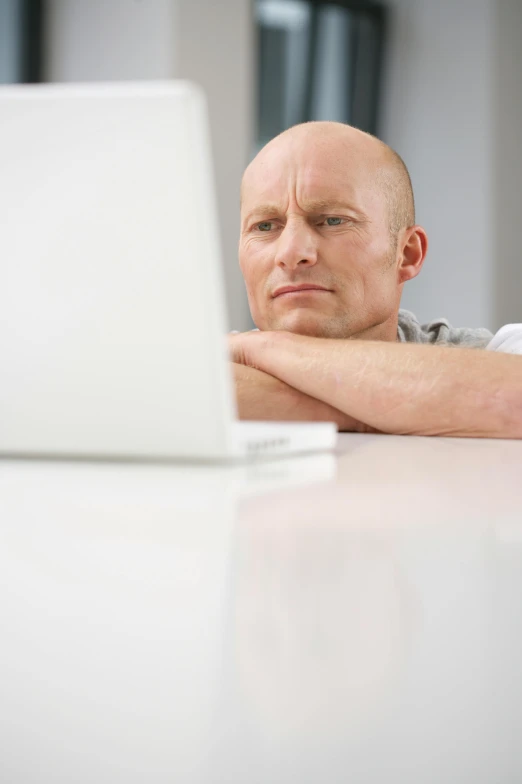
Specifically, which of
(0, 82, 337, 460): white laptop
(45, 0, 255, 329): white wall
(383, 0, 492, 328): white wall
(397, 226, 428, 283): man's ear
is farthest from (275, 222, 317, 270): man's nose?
→ (383, 0, 492, 328): white wall

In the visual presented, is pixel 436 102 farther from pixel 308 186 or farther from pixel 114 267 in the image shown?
pixel 114 267

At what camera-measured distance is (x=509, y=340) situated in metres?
1.50

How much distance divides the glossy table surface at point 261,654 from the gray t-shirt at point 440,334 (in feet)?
4.56

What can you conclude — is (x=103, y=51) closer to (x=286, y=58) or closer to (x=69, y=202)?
(x=286, y=58)

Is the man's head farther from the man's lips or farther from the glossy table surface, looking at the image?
the glossy table surface

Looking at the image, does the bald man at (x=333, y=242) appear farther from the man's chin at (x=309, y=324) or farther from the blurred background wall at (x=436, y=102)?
the blurred background wall at (x=436, y=102)

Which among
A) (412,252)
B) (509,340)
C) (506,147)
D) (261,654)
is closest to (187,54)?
(506,147)

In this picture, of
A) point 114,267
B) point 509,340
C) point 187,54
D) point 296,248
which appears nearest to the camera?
point 114,267

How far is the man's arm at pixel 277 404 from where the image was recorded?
107cm

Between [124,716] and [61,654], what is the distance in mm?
34

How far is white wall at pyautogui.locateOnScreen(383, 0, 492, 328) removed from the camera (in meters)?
4.37

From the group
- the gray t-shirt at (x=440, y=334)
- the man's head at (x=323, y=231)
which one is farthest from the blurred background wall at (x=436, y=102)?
the man's head at (x=323, y=231)

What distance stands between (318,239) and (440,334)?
13.3 inches

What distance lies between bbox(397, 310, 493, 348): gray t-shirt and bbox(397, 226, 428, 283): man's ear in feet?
0.33
